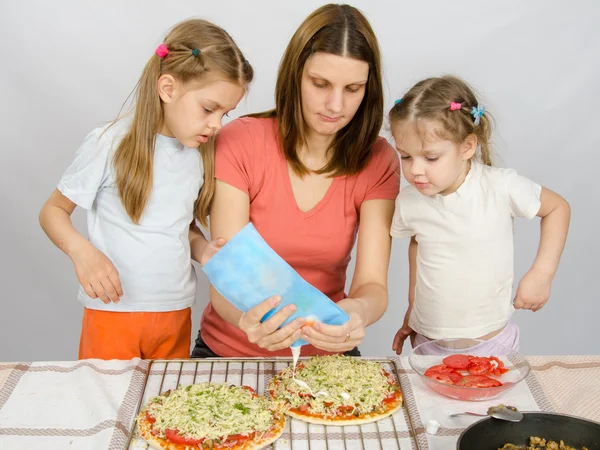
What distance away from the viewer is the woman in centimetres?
237

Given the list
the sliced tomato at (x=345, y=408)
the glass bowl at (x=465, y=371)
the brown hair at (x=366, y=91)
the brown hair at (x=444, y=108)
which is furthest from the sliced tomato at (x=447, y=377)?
the brown hair at (x=366, y=91)

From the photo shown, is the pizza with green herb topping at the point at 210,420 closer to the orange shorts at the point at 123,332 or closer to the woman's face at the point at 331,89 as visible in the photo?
the orange shorts at the point at 123,332

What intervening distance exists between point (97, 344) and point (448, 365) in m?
1.04

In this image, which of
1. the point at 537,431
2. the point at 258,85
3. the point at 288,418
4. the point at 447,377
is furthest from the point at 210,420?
the point at 258,85

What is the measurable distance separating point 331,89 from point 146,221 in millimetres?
655

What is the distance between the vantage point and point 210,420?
1.83 meters

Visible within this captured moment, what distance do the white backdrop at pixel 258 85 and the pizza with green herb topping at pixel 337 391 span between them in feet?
4.72

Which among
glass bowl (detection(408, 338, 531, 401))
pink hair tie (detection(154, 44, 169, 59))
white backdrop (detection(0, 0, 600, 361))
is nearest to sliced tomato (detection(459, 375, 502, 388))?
glass bowl (detection(408, 338, 531, 401))

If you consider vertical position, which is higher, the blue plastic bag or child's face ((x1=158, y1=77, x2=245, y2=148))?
child's face ((x1=158, y1=77, x2=245, y2=148))

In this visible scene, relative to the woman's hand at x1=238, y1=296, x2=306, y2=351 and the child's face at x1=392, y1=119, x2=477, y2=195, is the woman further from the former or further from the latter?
the woman's hand at x1=238, y1=296, x2=306, y2=351

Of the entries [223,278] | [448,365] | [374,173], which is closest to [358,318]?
[448,365]

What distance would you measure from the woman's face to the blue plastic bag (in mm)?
604

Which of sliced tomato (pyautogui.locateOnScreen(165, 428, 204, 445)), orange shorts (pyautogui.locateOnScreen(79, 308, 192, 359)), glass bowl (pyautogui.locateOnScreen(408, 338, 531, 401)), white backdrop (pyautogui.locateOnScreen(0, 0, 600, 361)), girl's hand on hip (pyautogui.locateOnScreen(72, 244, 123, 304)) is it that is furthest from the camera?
white backdrop (pyautogui.locateOnScreen(0, 0, 600, 361))

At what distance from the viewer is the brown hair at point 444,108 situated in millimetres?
2309
